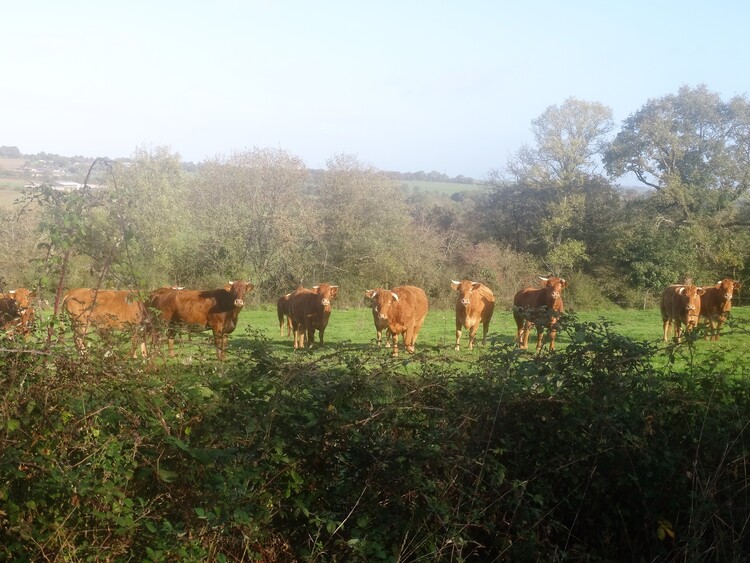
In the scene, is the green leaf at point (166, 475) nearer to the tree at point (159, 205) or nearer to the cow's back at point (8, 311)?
the cow's back at point (8, 311)

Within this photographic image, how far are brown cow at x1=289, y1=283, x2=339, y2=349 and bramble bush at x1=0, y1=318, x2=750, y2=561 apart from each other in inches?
470

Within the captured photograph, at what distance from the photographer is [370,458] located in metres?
4.44

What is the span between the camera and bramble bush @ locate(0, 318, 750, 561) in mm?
3990

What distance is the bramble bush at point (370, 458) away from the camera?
3990 mm

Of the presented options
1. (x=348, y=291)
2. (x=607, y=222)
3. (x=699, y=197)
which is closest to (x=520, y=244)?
Result: (x=607, y=222)

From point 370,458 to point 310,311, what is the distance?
12924 millimetres

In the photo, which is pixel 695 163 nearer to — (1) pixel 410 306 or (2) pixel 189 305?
(1) pixel 410 306

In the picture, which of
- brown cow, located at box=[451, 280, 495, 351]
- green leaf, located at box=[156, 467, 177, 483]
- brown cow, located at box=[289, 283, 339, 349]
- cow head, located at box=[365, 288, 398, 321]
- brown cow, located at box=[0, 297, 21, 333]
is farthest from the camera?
brown cow, located at box=[451, 280, 495, 351]

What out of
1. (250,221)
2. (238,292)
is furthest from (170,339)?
(250,221)

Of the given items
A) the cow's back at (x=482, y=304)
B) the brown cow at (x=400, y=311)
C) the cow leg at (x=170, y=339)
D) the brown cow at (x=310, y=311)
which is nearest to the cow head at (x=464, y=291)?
the cow's back at (x=482, y=304)

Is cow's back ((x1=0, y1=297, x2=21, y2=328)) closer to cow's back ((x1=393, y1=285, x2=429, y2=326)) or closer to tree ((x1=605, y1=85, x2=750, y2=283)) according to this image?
cow's back ((x1=393, y1=285, x2=429, y2=326))

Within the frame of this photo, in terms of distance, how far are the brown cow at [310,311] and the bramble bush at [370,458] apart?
11947 millimetres

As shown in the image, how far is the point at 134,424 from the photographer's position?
4.17 meters

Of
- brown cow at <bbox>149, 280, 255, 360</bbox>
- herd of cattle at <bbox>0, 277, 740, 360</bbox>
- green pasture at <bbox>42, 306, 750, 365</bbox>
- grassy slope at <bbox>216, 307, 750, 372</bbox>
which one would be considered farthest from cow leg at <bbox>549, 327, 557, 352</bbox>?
brown cow at <bbox>149, 280, 255, 360</bbox>
